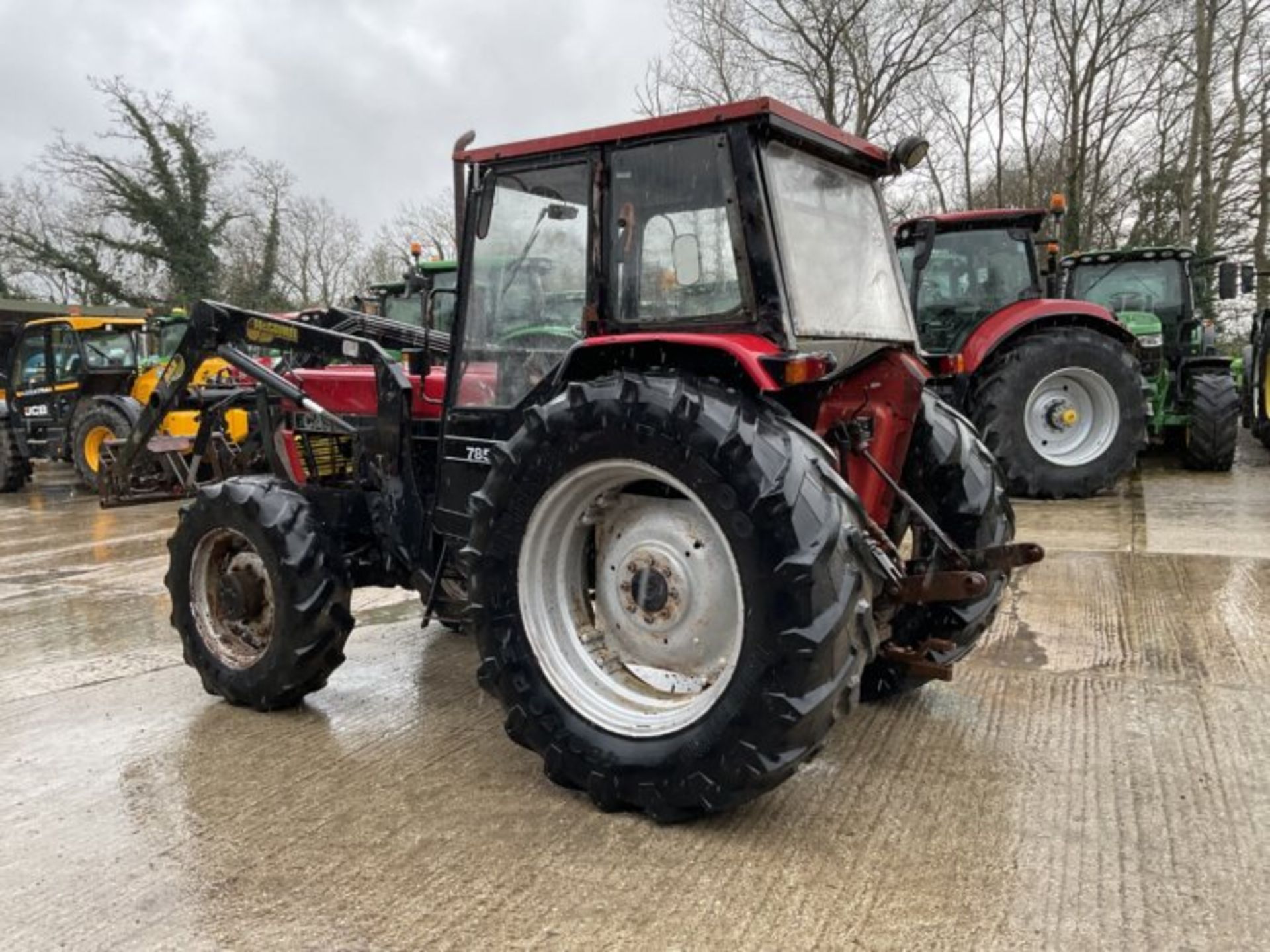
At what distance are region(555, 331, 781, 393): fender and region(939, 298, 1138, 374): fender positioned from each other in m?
5.83

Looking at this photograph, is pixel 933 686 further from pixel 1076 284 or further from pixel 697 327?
pixel 1076 284

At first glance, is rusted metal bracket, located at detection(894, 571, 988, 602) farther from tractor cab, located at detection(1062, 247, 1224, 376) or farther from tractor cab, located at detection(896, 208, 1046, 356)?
tractor cab, located at detection(1062, 247, 1224, 376)

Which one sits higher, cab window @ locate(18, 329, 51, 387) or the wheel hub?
cab window @ locate(18, 329, 51, 387)

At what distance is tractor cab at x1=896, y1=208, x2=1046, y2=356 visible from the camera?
8.71 m

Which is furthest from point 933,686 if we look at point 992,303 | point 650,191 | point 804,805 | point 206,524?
point 992,303

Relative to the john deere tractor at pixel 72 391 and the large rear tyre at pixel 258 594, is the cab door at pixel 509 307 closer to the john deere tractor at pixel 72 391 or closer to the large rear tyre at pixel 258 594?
the large rear tyre at pixel 258 594

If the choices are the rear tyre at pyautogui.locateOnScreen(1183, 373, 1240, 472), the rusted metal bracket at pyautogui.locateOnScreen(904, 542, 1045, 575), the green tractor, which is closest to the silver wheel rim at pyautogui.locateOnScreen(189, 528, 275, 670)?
the rusted metal bracket at pyautogui.locateOnScreen(904, 542, 1045, 575)

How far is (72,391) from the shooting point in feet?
43.3

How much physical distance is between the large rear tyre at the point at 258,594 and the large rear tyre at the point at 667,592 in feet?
2.94

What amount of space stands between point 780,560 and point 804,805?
842 mm

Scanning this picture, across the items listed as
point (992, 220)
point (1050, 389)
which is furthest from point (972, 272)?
point (1050, 389)

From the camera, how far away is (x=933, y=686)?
12.9 feet

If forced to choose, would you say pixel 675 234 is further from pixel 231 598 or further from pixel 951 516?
pixel 231 598

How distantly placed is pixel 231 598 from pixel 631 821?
1.93m
